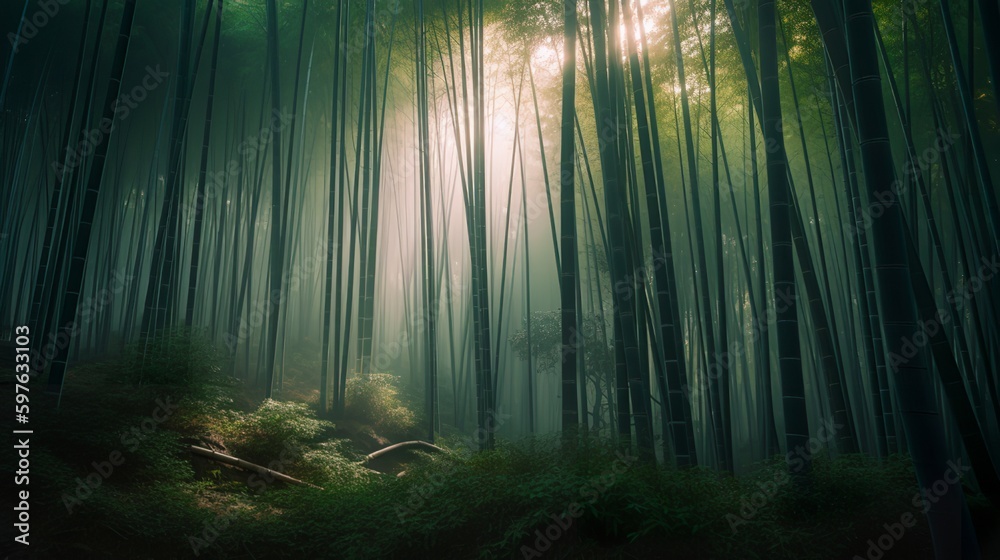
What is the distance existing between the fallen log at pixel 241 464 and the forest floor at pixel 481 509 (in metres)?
0.36

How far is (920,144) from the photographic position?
22.9 ft

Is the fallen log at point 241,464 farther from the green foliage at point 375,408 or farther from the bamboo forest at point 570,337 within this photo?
the green foliage at point 375,408

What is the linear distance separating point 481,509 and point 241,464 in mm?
2582

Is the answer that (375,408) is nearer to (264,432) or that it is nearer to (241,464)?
(264,432)

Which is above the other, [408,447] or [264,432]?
[264,432]

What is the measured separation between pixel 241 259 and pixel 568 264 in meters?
10.0

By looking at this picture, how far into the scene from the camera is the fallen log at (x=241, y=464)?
413 centimetres

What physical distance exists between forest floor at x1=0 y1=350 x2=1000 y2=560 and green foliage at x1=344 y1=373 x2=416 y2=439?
356cm

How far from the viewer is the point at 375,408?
7.55 metres

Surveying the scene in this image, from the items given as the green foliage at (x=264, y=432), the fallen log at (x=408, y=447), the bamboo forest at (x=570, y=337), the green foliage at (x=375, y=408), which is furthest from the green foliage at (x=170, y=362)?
the green foliage at (x=375, y=408)

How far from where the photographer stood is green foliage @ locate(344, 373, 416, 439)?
24.2 ft

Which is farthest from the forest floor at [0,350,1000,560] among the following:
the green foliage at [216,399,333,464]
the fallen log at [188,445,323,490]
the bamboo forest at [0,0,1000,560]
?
the green foliage at [216,399,333,464]

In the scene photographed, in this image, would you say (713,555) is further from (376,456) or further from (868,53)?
(376,456)

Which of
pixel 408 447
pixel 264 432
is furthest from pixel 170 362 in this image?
pixel 408 447
